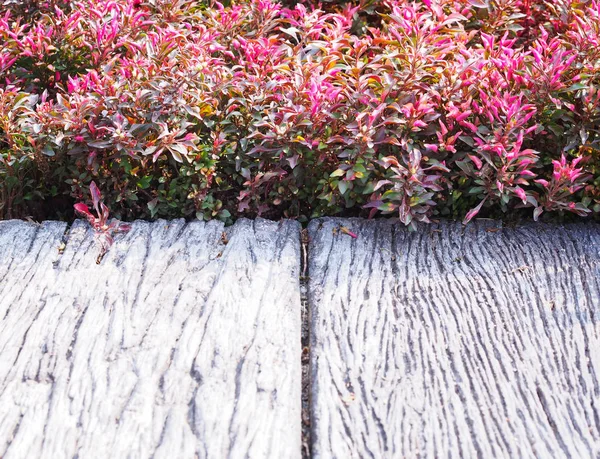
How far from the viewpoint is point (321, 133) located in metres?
2.39

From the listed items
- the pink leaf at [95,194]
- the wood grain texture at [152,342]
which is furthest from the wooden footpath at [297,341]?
the pink leaf at [95,194]

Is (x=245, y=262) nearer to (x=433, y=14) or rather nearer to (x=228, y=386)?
(x=228, y=386)

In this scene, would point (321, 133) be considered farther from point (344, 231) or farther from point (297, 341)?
point (297, 341)

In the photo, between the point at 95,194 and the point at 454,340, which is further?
the point at 95,194

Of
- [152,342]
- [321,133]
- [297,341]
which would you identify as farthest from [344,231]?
[152,342]

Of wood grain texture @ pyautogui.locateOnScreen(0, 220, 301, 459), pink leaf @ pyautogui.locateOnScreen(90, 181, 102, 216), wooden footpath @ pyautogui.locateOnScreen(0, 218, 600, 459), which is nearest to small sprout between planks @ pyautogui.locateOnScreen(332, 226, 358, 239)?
wooden footpath @ pyautogui.locateOnScreen(0, 218, 600, 459)

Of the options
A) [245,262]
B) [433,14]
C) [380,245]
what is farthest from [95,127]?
[433,14]

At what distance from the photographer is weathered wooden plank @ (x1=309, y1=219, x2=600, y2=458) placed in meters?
1.64

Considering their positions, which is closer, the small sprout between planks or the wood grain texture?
the wood grain texture

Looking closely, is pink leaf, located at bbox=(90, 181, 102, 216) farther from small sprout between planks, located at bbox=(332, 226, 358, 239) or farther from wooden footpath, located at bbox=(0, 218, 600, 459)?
small sprout between planks, located at bbox=(332, 226, 358, 239)

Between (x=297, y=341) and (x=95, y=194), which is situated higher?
(x=95, y=194)

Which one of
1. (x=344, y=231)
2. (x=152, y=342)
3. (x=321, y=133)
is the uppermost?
(x=321, y=133)

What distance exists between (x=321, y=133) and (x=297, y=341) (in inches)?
32.8

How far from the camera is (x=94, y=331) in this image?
1.94 meters
